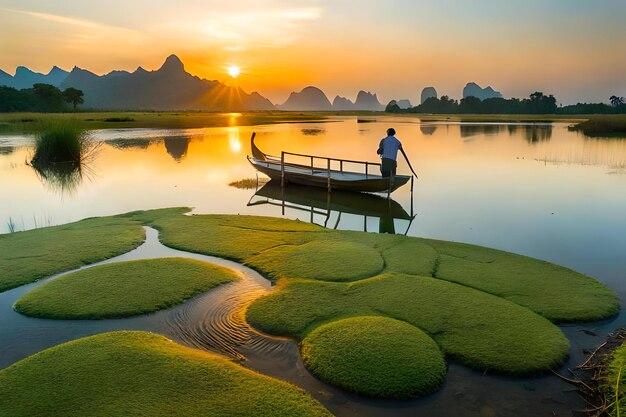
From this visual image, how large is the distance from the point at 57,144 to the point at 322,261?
24.0m

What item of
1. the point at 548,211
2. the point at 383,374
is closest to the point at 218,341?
the point at 383,374

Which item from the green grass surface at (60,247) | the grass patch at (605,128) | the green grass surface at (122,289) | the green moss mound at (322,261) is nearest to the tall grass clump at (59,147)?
the green grass surface at (60,247)

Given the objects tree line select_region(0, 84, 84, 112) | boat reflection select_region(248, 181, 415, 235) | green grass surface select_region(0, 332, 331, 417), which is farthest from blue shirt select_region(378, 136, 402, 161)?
tree line select_region(0, 84, 84, 112)

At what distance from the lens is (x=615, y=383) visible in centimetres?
539

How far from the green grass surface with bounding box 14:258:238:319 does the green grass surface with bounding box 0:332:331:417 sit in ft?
4.52

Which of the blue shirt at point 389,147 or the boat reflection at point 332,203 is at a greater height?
the blue shirt at point 389,147

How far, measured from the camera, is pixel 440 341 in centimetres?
658

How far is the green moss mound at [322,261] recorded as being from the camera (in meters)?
9.23

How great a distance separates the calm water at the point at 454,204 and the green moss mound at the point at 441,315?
368 millimetres

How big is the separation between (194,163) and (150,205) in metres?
12.4

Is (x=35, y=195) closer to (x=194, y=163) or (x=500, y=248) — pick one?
(x=194, y=163)

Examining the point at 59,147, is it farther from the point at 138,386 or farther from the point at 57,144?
the point at 138,386

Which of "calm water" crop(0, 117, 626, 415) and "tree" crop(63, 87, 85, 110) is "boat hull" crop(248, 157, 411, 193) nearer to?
"calm water" crop(0, 117, 626, 415)

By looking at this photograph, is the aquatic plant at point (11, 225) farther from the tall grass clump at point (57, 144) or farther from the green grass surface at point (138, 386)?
the tall grass clump at point (57, 144)
